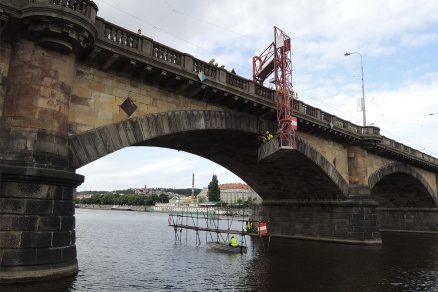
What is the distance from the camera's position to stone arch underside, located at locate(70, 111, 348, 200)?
16516 millimetres

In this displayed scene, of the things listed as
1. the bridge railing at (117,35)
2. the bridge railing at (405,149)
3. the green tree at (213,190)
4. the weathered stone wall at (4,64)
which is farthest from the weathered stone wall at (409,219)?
the green tree at (213,190)

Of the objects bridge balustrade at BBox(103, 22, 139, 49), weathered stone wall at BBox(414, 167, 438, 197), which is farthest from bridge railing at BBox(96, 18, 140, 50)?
weathered stone wall at BBox(414, 167, 438, 197)

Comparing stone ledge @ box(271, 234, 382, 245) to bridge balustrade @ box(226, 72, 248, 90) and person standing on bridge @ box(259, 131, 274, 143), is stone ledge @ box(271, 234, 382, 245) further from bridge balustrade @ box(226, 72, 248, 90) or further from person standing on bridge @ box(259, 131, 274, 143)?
bridge balustrade @ box(226, 72, 248, 90)

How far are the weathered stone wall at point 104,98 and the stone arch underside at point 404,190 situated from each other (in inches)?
1403

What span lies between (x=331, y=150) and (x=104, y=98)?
23.0 meters

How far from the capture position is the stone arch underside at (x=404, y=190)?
49344 millimetres

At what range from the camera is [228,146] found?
97.5 ft

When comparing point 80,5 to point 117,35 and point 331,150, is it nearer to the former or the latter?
point 117,35

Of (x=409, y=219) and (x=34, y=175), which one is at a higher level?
(x=34, y=175)

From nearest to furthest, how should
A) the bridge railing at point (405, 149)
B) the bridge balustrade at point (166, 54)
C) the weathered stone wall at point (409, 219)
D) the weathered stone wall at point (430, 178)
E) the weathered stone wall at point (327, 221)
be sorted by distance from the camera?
the bridge balustrade at point (166, 54) < the weathered stone wall at point (327, 221) < the bridge railing at point (405, 149) < the weathered stone wall at point (430, 178) < the weathered stone wall at point (409, 219)

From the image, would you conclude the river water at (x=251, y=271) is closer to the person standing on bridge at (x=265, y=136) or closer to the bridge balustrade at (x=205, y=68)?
the person standing on bridge at (x=265, y=136)

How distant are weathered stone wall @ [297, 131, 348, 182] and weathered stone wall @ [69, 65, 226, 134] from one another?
1495 cm

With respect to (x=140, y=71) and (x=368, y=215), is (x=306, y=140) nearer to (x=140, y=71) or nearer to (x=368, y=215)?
(x=368, y=215)

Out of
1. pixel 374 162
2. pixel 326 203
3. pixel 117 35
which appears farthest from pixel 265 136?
pixel 374 162
